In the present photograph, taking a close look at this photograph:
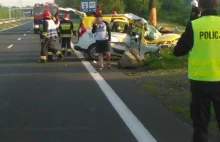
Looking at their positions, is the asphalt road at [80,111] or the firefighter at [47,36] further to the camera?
the firefighter at [47,36]

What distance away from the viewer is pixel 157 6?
2050 inches

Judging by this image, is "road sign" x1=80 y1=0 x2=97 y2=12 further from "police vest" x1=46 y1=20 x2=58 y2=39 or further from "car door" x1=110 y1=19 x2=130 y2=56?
"police vest" x1=46 y1=20 x2=58 y2=39

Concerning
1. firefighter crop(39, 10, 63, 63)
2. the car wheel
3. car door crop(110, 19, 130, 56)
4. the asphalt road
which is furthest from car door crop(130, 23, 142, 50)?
firefighter crop(39, 10, 63, 63)

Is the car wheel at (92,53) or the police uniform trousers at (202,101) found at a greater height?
the police uniform trousers at (202,101)

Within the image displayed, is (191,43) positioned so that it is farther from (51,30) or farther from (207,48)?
(51,30)

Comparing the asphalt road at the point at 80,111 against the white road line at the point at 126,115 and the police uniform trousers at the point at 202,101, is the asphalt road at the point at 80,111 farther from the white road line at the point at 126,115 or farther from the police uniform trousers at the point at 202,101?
the police uniform trousers at the point at 202,101

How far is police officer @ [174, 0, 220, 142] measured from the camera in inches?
Answer: 214

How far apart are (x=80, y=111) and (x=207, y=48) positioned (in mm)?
4442

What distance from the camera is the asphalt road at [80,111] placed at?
25.1 ft

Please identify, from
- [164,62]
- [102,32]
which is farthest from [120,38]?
[164,62]

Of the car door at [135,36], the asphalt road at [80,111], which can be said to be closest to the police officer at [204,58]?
the asphalt road at [80,111]

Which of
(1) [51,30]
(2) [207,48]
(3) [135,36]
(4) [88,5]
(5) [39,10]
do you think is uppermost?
(4) [88,5]

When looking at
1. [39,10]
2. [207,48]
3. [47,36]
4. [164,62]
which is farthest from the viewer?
[39,10]

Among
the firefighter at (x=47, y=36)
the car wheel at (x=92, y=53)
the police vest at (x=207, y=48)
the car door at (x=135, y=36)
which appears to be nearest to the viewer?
the police vest at (x=207, y=48)
